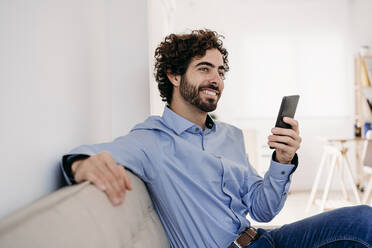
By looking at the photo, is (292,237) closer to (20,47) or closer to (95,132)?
(95,132)

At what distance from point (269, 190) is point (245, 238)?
0.20 meters

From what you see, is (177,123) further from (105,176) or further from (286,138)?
(105,176)

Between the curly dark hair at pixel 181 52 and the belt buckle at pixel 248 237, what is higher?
the curly dark hair at pixel 181 52

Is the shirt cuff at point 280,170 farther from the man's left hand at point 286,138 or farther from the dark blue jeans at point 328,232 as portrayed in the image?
the dark blue jeans at point 328,232

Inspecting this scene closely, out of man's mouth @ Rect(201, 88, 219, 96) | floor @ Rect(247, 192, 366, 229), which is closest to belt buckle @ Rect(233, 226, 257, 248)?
man's mouth @ Rect(201, 88, 219, 96)

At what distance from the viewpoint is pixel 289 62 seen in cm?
493

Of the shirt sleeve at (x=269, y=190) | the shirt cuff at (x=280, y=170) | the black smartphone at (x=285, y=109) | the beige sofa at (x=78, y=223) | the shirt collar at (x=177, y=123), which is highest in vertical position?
the black smartphone at (x=285, y=109)

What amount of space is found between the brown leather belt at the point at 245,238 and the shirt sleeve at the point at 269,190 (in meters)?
0.09

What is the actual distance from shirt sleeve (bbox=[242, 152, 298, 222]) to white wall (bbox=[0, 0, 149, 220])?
2.05ft

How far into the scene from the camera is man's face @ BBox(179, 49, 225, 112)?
4.63 feet

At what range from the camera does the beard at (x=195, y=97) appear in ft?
4.61

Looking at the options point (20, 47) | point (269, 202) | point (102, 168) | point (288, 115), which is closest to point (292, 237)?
point (269, 202)

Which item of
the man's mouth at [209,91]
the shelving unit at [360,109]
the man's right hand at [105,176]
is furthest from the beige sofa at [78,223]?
the shelving unit at [360,109]

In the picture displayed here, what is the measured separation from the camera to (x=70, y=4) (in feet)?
3.27
